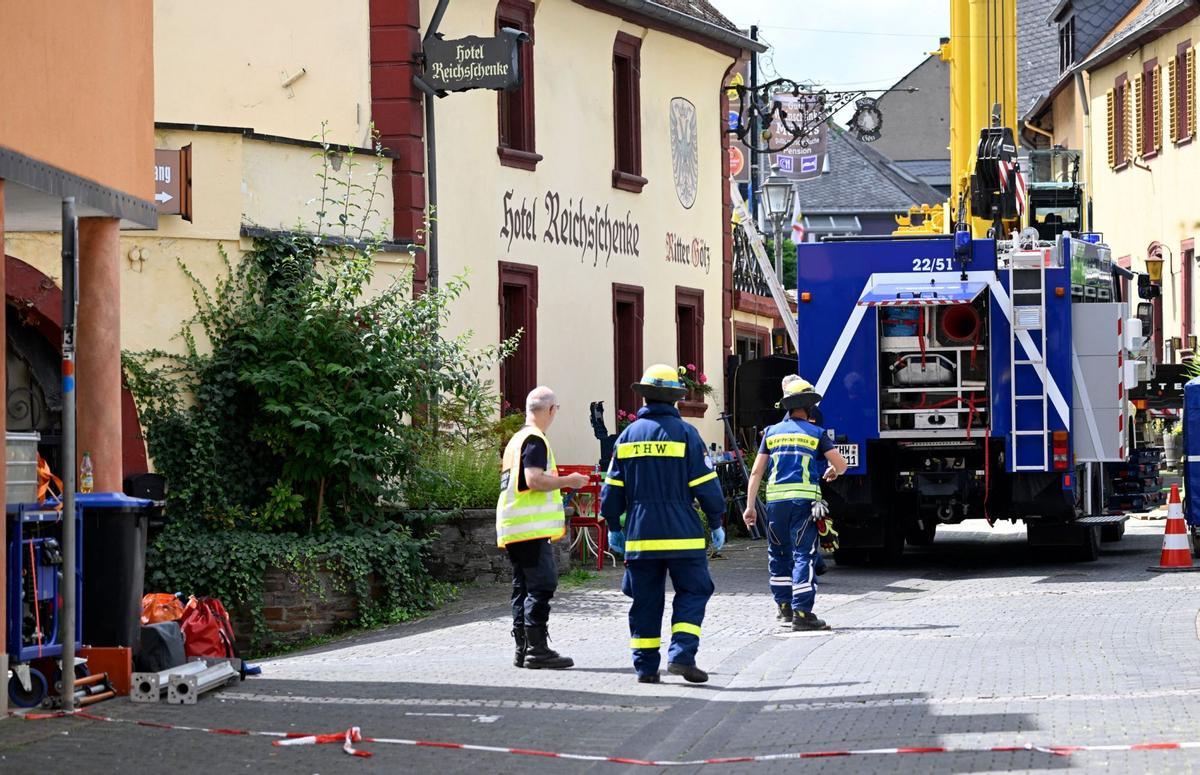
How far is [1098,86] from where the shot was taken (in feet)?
146

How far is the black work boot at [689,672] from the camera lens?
37.1 feet

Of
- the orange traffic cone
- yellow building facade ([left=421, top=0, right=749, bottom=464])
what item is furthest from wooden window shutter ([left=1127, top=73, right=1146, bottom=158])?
the orange traffic cone

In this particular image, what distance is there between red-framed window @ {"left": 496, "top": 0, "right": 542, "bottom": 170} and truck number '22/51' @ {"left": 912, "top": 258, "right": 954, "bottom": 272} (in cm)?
540

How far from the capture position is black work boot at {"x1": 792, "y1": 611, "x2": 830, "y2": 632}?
14.1 m

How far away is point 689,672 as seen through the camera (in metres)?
11.3

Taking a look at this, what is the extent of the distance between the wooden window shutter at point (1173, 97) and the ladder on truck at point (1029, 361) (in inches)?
839

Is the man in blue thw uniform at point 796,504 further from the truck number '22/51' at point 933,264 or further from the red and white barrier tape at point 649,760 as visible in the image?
the red and white barrier tape at point 649,760

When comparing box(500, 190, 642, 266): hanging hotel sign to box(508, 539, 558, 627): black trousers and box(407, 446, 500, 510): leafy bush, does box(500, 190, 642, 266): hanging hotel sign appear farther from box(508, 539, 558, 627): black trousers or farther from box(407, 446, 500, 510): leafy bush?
box(508, 539, 558, 627): black trousers

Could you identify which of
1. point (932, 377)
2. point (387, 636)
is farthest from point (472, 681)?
point (932, 377)

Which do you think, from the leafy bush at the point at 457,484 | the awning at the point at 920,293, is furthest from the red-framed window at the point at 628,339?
the leafy bush at the point at 457,484

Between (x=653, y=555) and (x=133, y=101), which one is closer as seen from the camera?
(x=653, y=555)

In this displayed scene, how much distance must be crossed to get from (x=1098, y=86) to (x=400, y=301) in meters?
30.9

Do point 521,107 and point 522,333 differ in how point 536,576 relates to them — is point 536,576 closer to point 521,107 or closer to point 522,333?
point 522,333

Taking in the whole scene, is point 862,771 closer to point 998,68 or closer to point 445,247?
point 445,247
